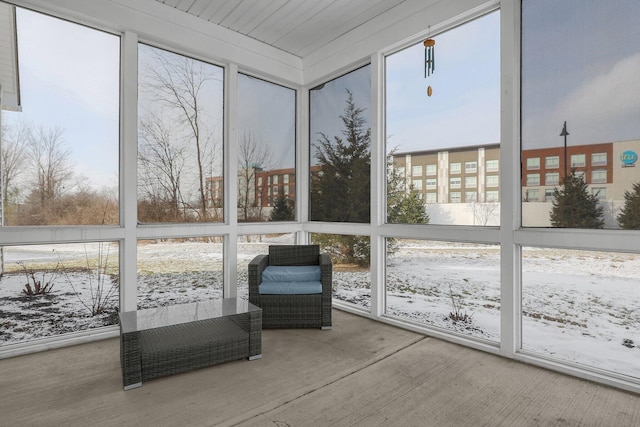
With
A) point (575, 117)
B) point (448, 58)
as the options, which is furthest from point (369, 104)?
point (575, 117)

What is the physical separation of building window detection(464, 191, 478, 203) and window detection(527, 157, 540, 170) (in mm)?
498

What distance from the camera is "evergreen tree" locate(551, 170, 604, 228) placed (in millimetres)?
2590

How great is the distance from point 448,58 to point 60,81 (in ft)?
→ 12.0

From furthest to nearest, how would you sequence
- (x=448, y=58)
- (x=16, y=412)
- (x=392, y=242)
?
(x=392, y=242) → (x=448, y=58) → (x=16, y=412)

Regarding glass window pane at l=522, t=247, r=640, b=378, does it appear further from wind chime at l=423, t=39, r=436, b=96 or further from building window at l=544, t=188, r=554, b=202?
wind chime at l=423, t=39, r=436, b=96

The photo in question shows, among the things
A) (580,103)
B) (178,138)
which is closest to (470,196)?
(580,103)

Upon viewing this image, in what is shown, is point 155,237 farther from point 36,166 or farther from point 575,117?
point 575,117

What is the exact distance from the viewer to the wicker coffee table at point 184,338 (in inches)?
96.0

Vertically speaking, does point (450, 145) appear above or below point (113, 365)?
above

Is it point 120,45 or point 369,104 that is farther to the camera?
point 369,104

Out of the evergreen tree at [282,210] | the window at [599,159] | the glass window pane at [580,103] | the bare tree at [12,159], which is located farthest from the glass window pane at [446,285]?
the bare tree at [12,159]

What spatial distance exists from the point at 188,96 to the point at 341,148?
1.93 m

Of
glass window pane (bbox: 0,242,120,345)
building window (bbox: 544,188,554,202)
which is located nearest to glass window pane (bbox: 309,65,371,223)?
building window (bbox: 544,188,554,202)

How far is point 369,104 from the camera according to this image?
13.8ft
